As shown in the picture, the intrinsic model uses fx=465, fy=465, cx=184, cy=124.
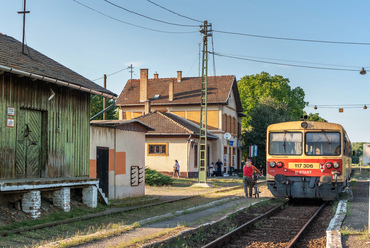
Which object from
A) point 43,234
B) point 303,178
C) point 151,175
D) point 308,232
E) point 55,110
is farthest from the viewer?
point 151,175

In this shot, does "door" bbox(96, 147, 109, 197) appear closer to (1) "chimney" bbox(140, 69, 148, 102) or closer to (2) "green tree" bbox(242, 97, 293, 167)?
(1) "chimney" bbox(140, 69, 148, 102)

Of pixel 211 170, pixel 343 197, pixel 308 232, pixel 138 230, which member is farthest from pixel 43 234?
pixel 211 170

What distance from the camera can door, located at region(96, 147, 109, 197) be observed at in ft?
53.9

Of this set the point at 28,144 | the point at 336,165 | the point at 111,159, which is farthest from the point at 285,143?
the point at 28,144

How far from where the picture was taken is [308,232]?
11.4 m

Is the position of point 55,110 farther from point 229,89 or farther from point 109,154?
point 229,89

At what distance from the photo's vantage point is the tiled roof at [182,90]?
143 ft

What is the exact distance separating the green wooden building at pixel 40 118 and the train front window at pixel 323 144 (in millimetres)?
7187

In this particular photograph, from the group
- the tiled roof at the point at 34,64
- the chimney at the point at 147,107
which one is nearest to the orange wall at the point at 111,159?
the tiled roof at the point at 34,64

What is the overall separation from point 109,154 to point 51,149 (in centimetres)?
358

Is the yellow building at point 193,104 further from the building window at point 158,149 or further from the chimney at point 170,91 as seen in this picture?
the building window at point 158,149

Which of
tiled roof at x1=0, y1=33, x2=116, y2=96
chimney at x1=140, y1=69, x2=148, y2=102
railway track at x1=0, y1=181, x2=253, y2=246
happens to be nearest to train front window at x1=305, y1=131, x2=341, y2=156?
railway track at x1=0, y1=181, x2=253, y2=246

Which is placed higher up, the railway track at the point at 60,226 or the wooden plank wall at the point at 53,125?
the wooden plank wall at the point at 53,125

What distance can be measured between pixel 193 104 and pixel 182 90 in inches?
121
